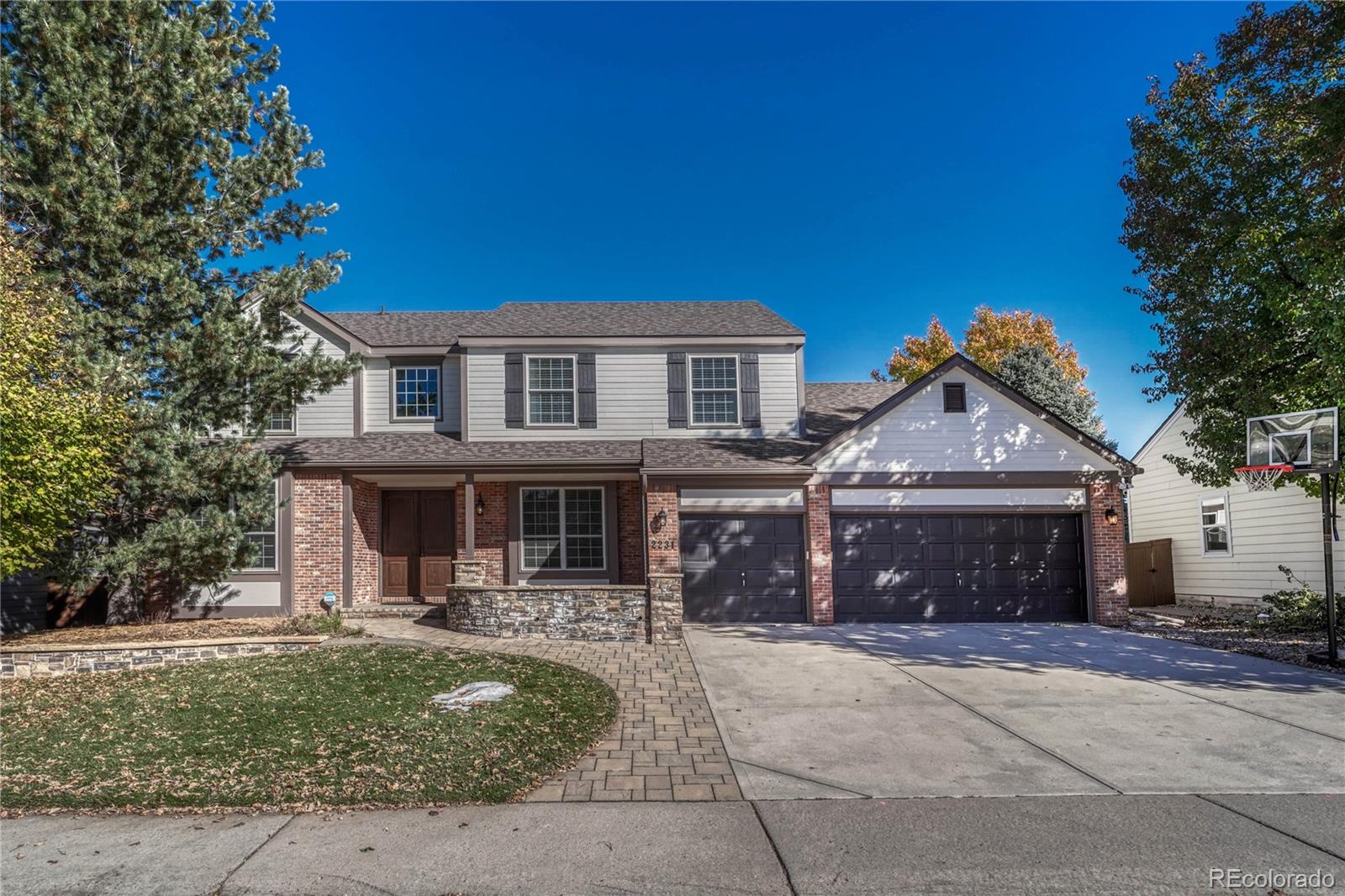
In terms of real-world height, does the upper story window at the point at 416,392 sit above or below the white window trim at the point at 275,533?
above

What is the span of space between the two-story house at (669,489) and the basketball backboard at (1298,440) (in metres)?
3.15

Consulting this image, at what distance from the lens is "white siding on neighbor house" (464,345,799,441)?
50.5 feet

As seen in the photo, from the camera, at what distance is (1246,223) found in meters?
11.5

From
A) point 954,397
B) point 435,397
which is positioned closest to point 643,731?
point 954,397

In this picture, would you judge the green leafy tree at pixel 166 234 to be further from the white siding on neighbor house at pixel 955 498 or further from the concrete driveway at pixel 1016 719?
the white siding on neighbor house at pixel 955 498

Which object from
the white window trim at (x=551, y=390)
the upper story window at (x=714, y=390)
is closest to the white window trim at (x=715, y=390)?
the upper story window at (x=714, y=390)

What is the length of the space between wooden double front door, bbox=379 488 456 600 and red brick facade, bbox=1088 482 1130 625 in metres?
12.5

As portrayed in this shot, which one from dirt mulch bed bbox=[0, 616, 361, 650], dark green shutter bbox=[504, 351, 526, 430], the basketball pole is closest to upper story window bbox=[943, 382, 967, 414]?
the basketball pole

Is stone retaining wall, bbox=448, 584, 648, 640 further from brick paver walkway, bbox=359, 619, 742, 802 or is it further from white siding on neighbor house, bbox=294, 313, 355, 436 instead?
white siding on neighbor house, bbox=294, 313, 355, 436

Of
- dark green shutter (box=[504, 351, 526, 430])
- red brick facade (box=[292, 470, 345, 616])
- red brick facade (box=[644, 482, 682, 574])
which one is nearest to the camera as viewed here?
red brick facade (box=[644, 482, 682, 574])

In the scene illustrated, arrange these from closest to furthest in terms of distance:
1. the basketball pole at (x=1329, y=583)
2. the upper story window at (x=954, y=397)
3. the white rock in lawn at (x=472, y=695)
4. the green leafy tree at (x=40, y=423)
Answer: the white rock in lawn at (x=472, y=695) → the green leafy tree at (x=40, y=423) → the basketball pole at (x=1329, y=583) → the upper story window at (x=954, y=397)

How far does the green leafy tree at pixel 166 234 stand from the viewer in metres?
10.3

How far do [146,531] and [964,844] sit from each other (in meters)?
11.8

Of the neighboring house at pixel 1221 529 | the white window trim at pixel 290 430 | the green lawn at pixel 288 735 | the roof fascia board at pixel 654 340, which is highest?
the roof fascia board at pixel 654 340
